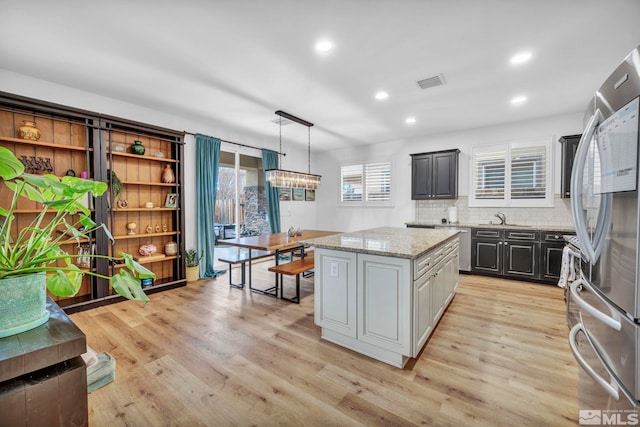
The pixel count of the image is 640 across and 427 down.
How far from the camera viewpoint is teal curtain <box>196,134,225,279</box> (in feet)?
15.7

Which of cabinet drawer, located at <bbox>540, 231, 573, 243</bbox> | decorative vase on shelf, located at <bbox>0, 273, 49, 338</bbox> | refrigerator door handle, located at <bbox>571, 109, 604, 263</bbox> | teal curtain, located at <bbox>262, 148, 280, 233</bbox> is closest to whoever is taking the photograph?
decorative vase on shelf, located at <bbox>0, 273, 49, 338</bbox>

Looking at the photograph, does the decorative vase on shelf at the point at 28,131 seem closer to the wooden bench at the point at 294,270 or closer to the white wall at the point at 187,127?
the white wall at the point at 187,127

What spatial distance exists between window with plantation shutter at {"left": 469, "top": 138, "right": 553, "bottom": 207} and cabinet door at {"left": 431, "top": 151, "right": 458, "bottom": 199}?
0.38 metres

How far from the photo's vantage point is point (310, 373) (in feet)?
7.10

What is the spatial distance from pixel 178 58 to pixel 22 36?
1230mm

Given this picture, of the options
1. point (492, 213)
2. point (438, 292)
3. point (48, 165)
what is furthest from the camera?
point (492, 213)

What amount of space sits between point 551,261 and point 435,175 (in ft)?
7.64

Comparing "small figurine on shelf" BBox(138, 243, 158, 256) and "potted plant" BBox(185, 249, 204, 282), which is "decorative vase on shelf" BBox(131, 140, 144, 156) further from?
"potted plant" BBox(185, 249, 204, 282)

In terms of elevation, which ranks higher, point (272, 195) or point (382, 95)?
point (382, 95)

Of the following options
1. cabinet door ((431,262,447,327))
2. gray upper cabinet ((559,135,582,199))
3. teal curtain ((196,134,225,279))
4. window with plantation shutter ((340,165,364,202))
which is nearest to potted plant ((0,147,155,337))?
cabinet door ((431,262,447,327))

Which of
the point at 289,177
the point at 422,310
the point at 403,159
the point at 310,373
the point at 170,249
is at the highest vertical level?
the point at 403,159

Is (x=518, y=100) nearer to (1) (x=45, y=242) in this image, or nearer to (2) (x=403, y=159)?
(2) (x=403, y=159)

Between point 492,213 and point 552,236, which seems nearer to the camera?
point 552,236

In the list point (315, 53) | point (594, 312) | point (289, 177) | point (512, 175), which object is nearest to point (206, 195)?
point (289, 177)
